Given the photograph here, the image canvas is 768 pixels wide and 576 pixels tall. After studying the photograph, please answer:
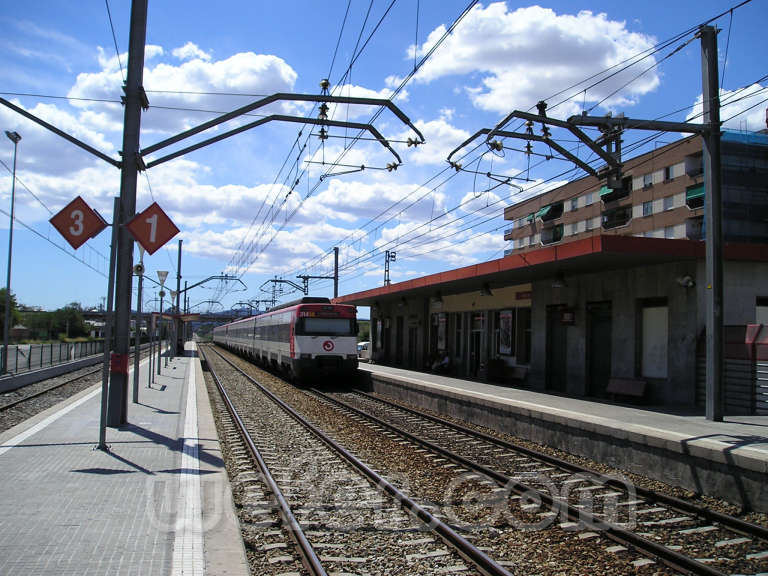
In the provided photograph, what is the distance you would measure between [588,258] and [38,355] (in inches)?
870

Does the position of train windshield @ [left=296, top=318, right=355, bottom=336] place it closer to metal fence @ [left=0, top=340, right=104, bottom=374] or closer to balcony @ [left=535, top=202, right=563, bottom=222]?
metal fence @ [left=0, top=340, right=104, bottom=374]

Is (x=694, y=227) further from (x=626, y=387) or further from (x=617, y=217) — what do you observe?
(x=626, y=387)

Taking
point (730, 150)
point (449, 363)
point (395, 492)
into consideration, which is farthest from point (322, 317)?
point (730, 150)

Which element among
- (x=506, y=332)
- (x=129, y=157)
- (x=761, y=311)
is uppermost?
(x=129, y=157)

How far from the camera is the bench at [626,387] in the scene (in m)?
14.5

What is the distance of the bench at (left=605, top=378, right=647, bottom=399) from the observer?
14516 mm

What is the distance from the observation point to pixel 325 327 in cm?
2266

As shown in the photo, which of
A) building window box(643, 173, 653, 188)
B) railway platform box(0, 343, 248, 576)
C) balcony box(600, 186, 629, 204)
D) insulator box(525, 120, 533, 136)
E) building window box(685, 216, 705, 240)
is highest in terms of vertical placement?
building window box(643, 173, 653, 188)

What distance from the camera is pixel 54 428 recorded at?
1021cm

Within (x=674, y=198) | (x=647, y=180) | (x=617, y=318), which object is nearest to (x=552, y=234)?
(x=647, y=180)

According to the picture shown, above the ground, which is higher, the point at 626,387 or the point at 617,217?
the point at 617,217

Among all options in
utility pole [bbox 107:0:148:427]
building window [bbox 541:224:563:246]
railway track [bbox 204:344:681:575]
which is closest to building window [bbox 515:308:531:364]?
railway track [bbox 204:344:681:575]

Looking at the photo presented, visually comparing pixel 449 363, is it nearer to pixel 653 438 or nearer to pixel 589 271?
pixel 589 271

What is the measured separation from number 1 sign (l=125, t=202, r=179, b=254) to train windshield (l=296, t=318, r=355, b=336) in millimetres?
13533
